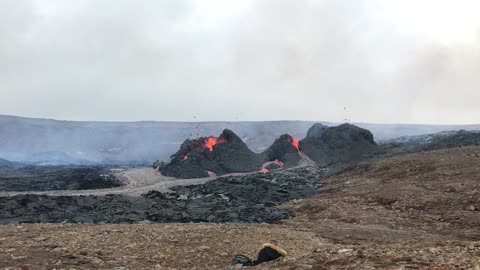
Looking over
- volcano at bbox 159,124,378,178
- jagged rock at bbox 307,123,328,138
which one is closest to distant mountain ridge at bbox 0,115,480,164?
volcano at bbox 159,124,378,178

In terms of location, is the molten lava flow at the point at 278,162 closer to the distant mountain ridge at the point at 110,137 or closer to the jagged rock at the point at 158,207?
the jagged rock at the point at 158,207

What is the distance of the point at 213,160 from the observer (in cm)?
4866

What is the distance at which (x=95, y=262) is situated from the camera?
9797mm

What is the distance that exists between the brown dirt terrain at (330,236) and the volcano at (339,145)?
22.5 metres

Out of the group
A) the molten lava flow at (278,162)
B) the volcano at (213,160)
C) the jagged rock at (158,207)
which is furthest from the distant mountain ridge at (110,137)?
the jagged rock at (158,207)

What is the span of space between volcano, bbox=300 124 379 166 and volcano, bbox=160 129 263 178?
6159 millimetres

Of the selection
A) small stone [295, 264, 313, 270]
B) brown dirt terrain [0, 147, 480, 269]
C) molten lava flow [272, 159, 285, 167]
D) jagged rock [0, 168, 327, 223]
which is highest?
small stone [295, 264, 313, 270]

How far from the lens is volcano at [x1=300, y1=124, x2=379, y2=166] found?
47.9 meters

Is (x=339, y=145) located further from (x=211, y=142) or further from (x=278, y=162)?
(x=211, y=142)

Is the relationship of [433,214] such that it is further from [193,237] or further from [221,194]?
[221,194]

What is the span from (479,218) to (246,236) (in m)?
8.88

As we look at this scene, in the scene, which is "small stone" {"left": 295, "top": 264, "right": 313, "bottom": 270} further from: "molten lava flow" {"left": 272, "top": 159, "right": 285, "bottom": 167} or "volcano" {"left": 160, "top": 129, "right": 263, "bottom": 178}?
"molten lava flow" {"left": 272, "top": 159, "right": 285, "bottom": 167}

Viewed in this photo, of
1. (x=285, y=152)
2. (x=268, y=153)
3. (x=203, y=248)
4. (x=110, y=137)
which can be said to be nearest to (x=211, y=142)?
(x=268, y=153)

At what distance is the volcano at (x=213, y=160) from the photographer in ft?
153
